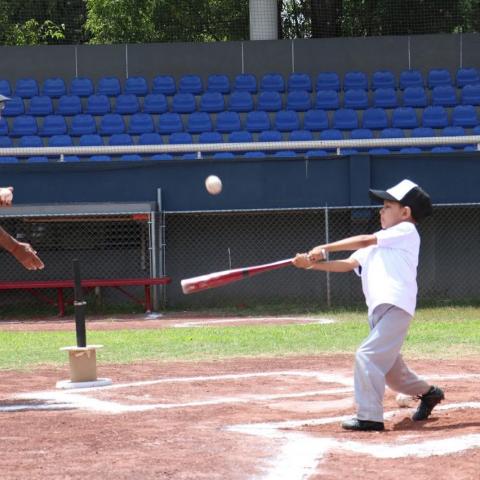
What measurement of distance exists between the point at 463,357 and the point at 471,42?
15048mm

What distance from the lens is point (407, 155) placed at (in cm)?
1959

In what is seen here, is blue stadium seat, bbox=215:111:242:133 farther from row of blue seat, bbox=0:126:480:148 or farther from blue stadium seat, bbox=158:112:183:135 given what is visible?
blue stadium seat, bbox=158:112:183:135

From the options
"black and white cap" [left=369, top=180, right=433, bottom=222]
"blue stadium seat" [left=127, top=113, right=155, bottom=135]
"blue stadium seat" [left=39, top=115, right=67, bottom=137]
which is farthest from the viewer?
"blue stadium seat" [left=39, top=115, right=67, bottom=137]

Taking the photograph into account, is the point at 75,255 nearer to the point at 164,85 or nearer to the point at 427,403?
the point at 164,85

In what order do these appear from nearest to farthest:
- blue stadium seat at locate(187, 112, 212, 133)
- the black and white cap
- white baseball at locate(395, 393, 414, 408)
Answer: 1. the black and white cap
2. white baseball at locate(395, 393, 414, 408)
3. blue stadium seat at locate(187, 112, 212, 133)

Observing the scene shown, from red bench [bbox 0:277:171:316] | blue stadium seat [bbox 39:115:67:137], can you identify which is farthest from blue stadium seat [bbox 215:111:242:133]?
red bench [bbox 0:277:171:316]

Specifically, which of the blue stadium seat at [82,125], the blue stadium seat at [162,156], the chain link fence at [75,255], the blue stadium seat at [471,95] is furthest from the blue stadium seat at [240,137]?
the blue stadium seat at [471,95]

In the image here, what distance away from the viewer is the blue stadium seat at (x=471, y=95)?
77.2 feet

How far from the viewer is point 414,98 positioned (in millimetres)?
23500

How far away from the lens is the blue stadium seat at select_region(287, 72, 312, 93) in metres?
23.9

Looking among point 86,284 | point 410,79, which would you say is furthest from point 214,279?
point 410,79

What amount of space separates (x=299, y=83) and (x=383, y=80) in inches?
78.8

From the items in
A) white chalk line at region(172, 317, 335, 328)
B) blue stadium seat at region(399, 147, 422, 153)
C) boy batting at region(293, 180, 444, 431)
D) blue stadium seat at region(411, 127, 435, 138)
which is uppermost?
blue stadium seat at region(411, 127, 435, 138)

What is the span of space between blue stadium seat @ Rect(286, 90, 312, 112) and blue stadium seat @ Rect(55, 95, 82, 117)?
Result: 4859 mm
